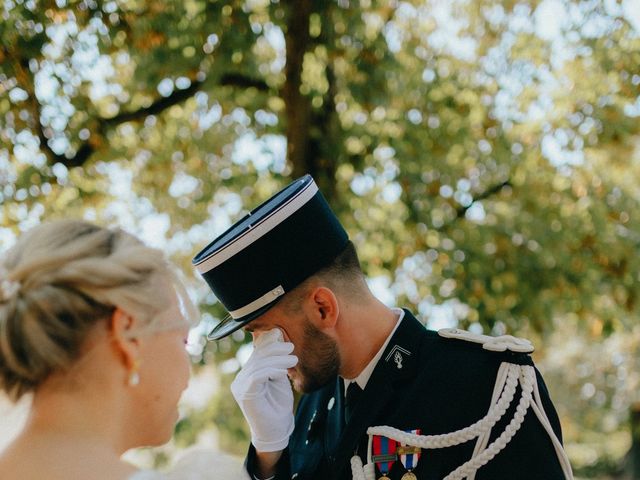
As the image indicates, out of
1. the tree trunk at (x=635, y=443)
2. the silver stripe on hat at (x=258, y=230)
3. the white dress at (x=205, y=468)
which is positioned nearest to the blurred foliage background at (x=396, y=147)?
the silver stripe on hat at (x=258, y=230)

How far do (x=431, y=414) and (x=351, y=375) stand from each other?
0.35 metres

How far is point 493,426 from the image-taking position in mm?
2643

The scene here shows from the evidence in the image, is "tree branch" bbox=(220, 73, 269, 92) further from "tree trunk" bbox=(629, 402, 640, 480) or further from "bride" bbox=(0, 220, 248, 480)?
"tree trunk" bbox=(629, 402, 640, 480)

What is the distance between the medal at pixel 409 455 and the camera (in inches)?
107

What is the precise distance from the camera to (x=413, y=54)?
7.86 meters

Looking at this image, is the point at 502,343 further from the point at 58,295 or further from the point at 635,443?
the point at 635,443

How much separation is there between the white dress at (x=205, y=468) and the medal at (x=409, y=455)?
1.10 meters

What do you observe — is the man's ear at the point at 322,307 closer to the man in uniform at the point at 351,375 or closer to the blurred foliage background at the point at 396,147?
the man in uniform at the point at 351,375

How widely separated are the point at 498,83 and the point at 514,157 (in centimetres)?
75

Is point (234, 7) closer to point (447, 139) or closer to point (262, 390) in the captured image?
point (447, 139)

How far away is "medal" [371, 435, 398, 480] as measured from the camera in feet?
9.00

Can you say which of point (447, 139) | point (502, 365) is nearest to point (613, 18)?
point (447, 139)

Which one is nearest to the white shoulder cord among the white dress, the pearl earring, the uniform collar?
the uniform collar

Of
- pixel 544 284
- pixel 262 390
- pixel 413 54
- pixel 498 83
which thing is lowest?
pixel 544 284
